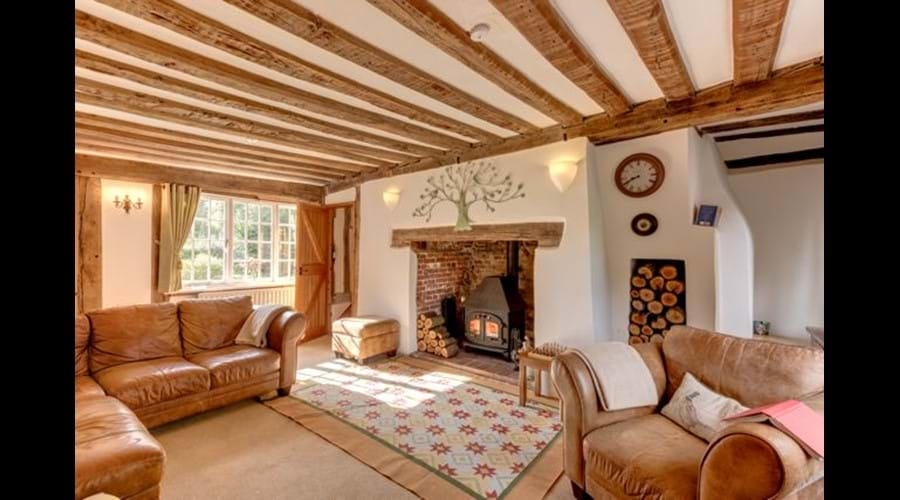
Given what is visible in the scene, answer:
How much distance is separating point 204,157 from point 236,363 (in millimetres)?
2325

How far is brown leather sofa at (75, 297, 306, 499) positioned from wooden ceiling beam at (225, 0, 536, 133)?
199 centimetres

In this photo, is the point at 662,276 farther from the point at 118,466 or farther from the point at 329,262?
the point at 329,262

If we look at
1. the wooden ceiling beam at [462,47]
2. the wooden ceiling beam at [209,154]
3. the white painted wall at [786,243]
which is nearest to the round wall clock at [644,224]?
the wooden ceiling beam at [462,47]

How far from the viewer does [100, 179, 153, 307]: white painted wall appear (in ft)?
A: 13.1

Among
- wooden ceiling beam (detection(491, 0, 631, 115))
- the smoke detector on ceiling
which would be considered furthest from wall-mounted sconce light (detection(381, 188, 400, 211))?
the smoke detector on ceiling

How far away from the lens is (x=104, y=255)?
3961mm

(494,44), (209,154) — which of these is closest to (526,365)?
(494,44)

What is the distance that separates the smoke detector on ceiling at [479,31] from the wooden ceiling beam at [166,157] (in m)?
3.35

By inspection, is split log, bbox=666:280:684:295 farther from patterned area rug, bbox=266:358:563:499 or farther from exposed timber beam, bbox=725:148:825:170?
exposed timber beam, bbox=725:148:825:170

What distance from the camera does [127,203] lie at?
4.09 meters

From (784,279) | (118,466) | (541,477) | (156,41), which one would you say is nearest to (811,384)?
(541,477)

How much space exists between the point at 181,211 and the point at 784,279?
657 centimetres

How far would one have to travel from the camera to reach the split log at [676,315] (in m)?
2.91

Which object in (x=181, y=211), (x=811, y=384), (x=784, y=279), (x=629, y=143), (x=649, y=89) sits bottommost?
(x=811, y=384)
